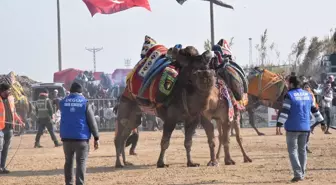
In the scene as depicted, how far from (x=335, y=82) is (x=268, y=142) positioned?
775cm

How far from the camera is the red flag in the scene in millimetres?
26984

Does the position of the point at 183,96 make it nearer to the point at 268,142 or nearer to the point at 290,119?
the point at 290,119

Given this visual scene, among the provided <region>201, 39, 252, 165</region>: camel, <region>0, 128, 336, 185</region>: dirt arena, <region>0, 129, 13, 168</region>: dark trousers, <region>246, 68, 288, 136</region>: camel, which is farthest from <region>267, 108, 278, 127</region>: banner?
<region>0, 129, 13, 168</region>: dark trousers

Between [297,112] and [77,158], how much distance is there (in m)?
3.89

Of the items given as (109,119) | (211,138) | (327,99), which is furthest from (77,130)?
(109,119)

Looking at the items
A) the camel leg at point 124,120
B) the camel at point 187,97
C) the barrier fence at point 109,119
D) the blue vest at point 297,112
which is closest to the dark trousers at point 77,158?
the blue vest at point 297,112

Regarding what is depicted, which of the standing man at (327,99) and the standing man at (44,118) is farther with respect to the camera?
the standing man at (327,99)

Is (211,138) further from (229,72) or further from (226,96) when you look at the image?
(229,72)

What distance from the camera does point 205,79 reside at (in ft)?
53.5

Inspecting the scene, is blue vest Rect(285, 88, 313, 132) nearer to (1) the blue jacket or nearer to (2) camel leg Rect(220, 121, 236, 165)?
(1) the blue jacket

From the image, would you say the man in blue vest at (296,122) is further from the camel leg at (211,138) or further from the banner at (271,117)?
the banner at (271,117)

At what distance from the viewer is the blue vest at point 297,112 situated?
46.4 ft

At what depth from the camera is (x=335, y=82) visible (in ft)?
105

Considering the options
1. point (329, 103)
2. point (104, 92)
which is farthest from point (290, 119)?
point (104, 92)
